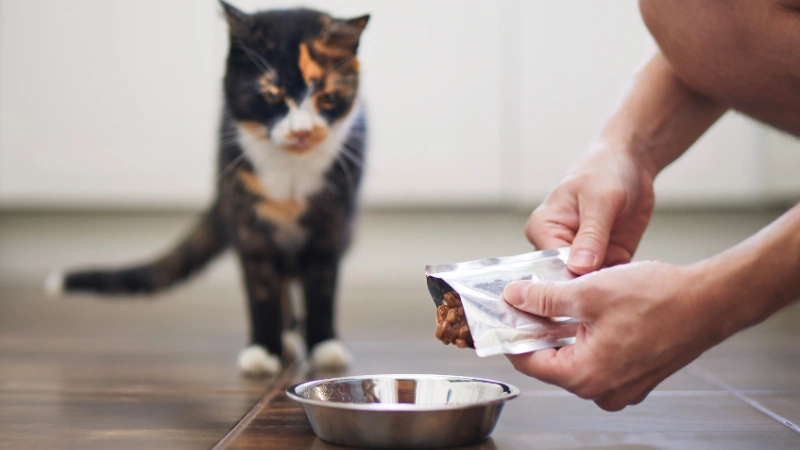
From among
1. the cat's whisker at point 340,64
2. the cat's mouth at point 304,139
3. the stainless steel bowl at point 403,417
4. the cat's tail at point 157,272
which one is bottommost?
the cat's tail at point 157,272

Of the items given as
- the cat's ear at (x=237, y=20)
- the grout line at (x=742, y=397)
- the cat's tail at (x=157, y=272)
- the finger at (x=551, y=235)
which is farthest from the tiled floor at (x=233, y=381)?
the cat's ear at (x=237, y=20)

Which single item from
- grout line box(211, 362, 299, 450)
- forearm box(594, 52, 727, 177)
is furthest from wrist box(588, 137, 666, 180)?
grout line box(211, 362, 299, 450)

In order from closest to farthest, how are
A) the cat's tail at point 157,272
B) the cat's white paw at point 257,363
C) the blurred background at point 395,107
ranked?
the cat's white paw at point 257,363
the cat's tail at point 157,272
the blurred background at point 395,107

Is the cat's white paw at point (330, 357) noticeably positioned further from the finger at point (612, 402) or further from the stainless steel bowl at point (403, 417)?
the finger at point (612, 402)

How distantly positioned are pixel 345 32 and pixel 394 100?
1.60 m

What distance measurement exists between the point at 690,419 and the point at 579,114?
6.83ft

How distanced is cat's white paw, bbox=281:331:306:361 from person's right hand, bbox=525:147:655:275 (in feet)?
2.04

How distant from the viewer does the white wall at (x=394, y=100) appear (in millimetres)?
2828

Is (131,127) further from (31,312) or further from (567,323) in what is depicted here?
(567,323)

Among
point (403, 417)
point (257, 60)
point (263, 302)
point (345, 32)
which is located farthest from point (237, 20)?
point (403, 417)

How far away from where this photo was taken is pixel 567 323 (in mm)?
823

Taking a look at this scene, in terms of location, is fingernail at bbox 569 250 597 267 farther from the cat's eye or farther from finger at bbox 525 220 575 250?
the cat's eye

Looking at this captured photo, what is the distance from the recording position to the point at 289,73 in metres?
1.26

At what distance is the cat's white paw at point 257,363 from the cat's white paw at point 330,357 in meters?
0.08
